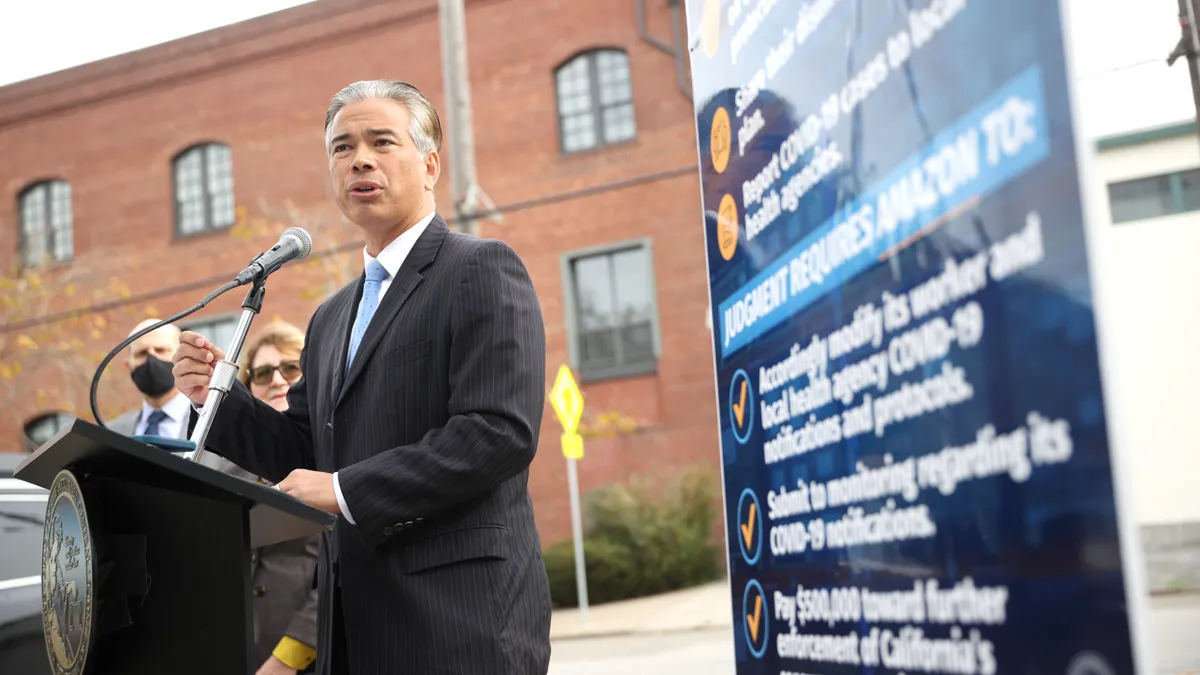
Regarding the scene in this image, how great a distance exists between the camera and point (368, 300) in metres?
2.78

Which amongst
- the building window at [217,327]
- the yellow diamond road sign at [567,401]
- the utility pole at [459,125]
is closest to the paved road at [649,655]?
the yellow diamond road sign at [567,401]

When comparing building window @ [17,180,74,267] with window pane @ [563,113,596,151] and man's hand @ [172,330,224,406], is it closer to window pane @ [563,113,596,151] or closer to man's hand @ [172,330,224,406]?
window pane @ [563,113,596,151]

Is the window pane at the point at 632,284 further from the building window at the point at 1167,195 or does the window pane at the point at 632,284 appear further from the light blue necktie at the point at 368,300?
the light blue necktie at the point at 368,300

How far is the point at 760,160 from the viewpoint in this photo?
83.0 inches

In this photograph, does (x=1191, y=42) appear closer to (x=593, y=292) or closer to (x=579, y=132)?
(x=593, y=292)

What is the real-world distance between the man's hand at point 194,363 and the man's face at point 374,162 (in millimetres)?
442

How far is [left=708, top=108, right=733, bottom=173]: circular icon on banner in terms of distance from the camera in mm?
2268

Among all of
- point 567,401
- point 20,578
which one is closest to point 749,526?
point 20,578

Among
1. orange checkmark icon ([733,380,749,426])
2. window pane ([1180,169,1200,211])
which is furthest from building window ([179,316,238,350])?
orange checkmark icon ([733,380,749,426])

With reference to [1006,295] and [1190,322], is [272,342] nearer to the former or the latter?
[1006,295]

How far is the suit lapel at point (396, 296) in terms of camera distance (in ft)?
8.54

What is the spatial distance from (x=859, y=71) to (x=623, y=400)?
1868 cm

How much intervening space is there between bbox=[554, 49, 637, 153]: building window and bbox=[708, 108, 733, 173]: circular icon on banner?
1882 centimetres

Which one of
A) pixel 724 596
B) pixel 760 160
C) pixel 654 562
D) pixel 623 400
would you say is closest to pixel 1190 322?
pixel 760 160
